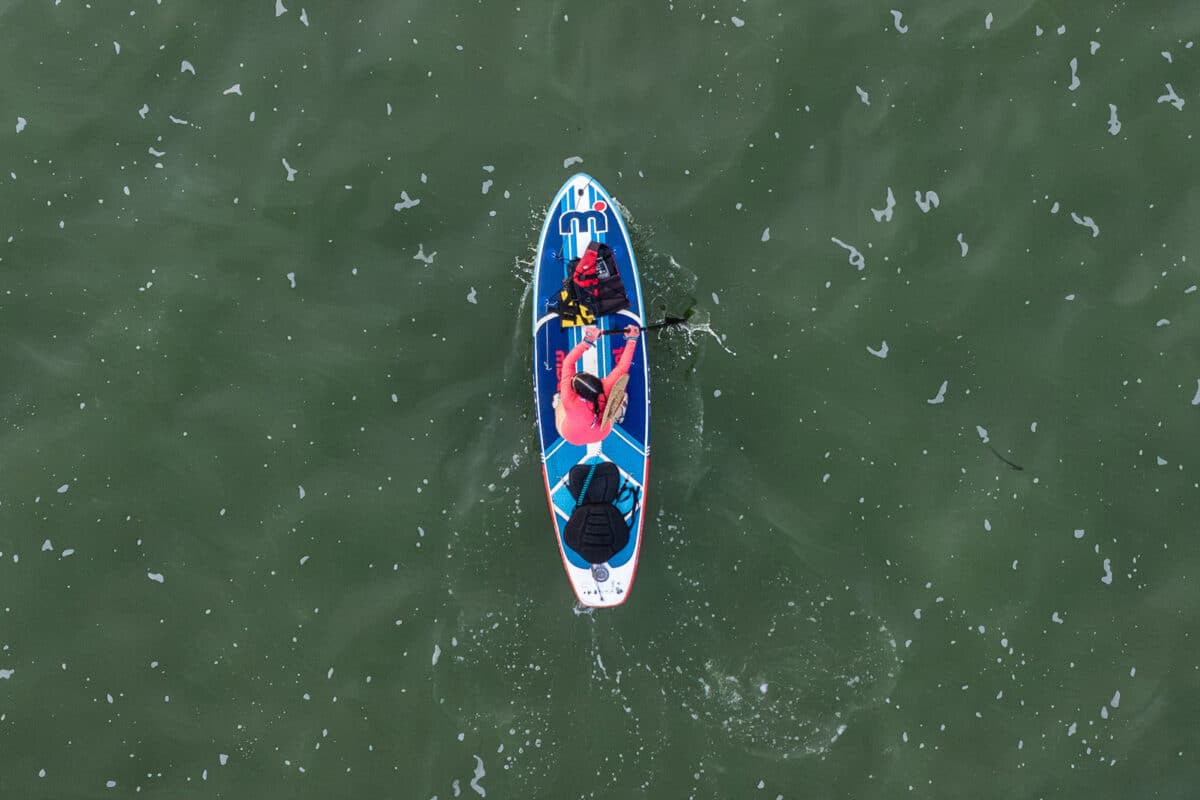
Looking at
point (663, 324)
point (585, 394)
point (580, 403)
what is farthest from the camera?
point (663, 324)

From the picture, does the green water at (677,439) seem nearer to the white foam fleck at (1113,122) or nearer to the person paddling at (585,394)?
the white foam fleck at (1113,122)

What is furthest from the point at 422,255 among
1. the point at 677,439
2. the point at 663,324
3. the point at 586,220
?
the point at 677,439

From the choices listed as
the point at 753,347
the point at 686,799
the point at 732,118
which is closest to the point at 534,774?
the point at 686,799

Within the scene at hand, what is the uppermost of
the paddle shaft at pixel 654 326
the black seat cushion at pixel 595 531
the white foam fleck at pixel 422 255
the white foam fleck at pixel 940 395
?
the white foam fleck at pixel 422 255

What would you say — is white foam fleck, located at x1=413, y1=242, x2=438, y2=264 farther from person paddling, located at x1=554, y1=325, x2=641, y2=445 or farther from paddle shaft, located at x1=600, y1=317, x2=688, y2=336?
paddle shaft, located at x1=600, y1=317, x2=688, y2=336

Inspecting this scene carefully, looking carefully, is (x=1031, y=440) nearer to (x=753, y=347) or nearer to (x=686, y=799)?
(x=753, y=347)

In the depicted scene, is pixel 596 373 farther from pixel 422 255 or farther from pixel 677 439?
pixel 422 255

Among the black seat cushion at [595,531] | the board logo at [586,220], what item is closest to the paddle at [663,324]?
the board logo at [586,220]
